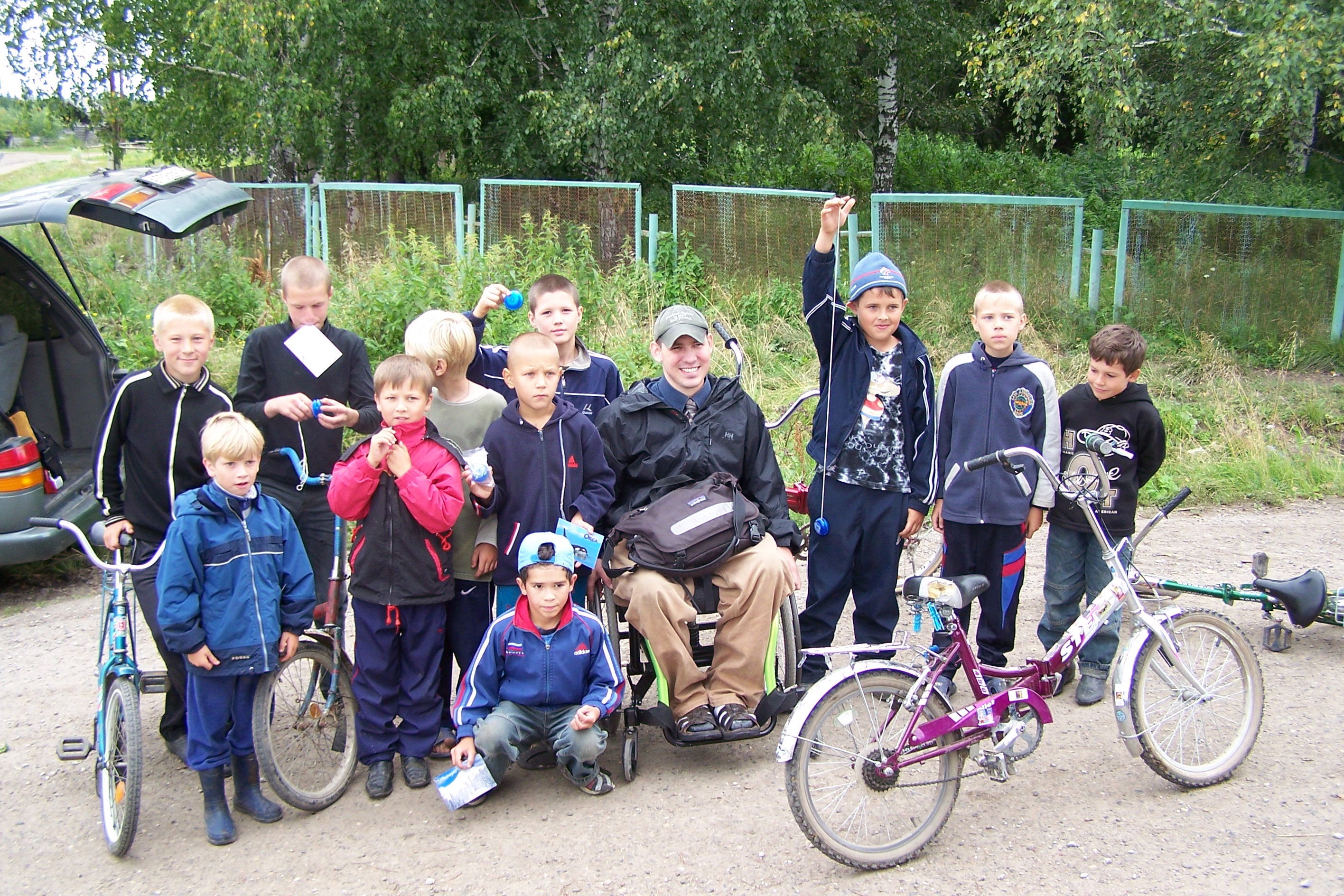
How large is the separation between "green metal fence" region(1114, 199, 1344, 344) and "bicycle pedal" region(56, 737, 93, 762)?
9948mm

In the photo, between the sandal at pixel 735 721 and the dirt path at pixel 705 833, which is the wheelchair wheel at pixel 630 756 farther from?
the sandal at pixel 735 721

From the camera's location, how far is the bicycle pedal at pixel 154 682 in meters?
4.04

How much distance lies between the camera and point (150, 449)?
13.1 ft

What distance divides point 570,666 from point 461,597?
614mm

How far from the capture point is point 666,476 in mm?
4336

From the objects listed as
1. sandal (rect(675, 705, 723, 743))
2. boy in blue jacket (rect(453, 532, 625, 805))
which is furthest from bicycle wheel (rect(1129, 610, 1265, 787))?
boy in blue jacket (rect(453, 532, 625, 805))

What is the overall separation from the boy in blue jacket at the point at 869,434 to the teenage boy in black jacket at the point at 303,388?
6.06 ft

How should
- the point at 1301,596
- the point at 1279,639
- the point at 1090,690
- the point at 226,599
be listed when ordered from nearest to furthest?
the point at 226,599 < the point at 1090,690 < the point at 1301,596 < the point at 1279,639

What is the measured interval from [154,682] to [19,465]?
7.40 feet

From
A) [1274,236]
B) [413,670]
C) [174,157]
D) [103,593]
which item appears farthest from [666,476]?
[174,157]

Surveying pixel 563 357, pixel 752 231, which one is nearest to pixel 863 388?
pixel 563 357

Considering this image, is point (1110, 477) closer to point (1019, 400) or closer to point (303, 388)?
point (1019, 400)

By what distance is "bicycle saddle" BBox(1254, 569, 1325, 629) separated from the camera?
16.2 feet

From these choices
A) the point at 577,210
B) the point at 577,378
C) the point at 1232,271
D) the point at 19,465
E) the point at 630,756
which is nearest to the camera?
the point at 630,756
